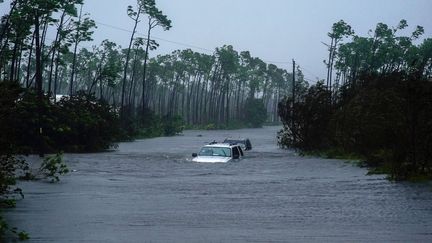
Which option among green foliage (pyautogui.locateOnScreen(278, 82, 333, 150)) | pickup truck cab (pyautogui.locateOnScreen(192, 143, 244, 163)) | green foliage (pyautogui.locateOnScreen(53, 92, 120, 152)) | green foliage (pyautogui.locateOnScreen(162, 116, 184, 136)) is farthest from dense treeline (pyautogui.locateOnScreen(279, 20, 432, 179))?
green foliage (pyautogui.locateOnScreen(162, 116, 184, 136))

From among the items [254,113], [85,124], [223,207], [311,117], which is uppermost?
[254,113]

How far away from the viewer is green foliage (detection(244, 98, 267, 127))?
144250 millimetres

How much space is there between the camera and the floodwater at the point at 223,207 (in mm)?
12828

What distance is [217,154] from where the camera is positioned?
114 ft

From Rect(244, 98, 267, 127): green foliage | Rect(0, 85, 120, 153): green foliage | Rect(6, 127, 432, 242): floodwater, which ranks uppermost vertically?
Rect(244, 98, 267, 127): green foliage

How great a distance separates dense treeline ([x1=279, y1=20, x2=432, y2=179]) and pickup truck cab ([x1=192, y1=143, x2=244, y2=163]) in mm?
6017

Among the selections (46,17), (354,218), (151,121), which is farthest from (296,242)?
(151,121)

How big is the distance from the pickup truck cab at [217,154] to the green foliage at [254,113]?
108140 mm

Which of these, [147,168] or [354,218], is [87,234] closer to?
[354,218]

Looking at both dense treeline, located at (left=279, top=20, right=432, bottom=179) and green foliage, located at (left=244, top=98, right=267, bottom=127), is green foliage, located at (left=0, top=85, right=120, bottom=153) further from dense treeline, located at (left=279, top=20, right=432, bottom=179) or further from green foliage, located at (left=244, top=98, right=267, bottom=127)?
green foliage, located at (left=244, top=98, right=267, bottom=127)

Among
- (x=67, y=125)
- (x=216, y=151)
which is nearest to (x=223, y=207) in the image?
(x=216, y=151)

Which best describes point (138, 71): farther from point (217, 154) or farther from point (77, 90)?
point (217, 154)

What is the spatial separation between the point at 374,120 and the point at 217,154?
27.8ft

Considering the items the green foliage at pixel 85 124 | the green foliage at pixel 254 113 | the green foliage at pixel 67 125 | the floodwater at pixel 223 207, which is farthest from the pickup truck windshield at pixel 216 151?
the green foliage at pixel 254 113
